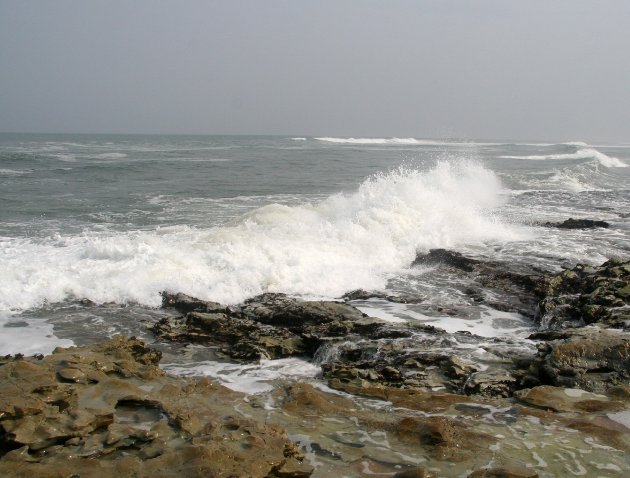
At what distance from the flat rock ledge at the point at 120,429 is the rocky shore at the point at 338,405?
0.01 meters

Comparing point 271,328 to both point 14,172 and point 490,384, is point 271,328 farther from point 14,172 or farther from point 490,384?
point 14,172

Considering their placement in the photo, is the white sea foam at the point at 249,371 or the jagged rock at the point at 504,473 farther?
the white sea foam at the point at 249,371

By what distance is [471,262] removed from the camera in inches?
485

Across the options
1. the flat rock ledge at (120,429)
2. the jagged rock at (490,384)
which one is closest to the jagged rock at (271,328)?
the jagged rock at (490,384)

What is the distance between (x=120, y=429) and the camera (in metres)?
4.46

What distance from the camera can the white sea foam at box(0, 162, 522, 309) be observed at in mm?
10227

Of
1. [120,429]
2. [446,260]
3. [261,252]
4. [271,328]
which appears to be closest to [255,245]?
[261,252]

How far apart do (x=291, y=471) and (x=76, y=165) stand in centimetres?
3705

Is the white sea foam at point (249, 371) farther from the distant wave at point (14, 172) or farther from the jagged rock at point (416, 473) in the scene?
the distant wave at point (14, 172)

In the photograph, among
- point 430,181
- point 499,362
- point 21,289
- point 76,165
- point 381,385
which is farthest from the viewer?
point 76,165

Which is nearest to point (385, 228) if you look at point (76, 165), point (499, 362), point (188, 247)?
point (188, 247)

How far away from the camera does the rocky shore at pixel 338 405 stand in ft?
13.7

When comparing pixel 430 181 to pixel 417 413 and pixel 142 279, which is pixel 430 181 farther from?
pixel 417 413

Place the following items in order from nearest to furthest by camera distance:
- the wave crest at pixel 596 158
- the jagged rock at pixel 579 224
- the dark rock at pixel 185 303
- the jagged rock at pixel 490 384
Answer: the jagged rock at pixel 490 384 < the dark rock at pixel 185 303 < the jagged rock at pixel 579 224 < the wave crest at pixel 596 158
